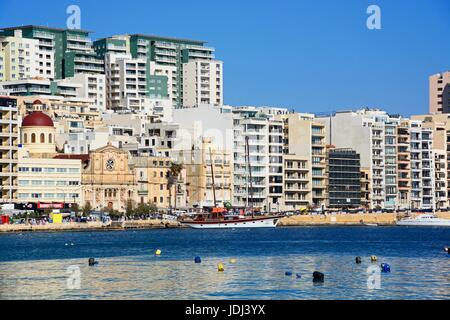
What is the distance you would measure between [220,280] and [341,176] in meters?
133

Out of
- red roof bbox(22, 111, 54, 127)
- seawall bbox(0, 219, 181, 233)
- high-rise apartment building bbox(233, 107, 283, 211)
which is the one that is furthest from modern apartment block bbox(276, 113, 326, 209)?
red roof bbox(22, 111, 54, 127)

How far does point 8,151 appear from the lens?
14562cm

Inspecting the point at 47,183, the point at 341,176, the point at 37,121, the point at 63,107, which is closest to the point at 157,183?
the point at 37,121

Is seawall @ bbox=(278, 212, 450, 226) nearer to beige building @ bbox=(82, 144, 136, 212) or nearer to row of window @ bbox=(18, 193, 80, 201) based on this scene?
beige building @ bbox=(82, 144, 136, 212)

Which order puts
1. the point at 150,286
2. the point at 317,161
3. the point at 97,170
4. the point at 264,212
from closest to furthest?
the point at 150,286 → the point at 97,170 → the point at 264,212 → the point at 317,161

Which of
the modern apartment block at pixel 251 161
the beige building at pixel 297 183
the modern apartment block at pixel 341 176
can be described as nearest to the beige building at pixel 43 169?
the modern apartment block at pixel 251 161

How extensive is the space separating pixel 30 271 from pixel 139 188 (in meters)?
102

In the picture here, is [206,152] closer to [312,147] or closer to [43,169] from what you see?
[312,147]

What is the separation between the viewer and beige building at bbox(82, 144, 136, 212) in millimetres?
161000

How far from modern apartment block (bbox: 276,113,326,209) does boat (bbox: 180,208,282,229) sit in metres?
31.7

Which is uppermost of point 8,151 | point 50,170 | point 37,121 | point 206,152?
point 37,121
